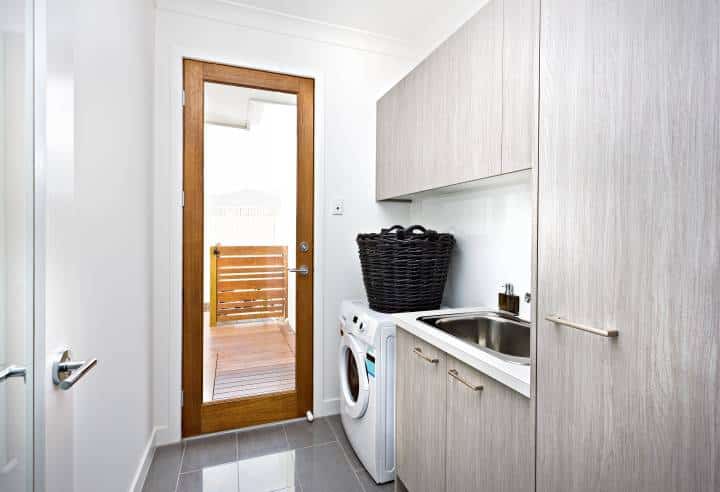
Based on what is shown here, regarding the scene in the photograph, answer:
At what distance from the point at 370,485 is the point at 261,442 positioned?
0.72 metres

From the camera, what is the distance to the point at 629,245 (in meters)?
0.70

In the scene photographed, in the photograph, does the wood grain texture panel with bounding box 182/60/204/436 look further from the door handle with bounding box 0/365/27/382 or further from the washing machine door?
the door handle with bounding box 0/365/27/382

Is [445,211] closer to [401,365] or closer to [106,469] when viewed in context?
[401,365]

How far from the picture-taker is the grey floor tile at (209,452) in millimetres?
1855

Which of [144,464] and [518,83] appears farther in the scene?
[144,464]

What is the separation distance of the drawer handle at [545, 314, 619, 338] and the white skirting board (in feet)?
6.05

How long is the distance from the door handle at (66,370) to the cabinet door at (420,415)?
3.51 ft

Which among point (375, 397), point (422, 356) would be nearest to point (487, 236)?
point (422, 356)

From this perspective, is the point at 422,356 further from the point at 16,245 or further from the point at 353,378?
the point at 16,245

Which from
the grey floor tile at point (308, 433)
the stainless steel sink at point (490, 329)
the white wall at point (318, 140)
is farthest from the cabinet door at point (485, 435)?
the white wall at point (318, 140)

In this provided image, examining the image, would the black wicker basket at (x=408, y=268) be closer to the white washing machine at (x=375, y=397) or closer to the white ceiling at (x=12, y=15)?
the white washing machine at (x=375, y=397)

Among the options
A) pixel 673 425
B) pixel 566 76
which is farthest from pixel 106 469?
pixel 566 76

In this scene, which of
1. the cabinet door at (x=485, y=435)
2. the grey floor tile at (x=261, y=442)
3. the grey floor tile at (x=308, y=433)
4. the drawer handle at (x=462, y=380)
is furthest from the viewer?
the grey floor tile at (x=308, y=433)

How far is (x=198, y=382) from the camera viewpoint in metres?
Result: 2.10
